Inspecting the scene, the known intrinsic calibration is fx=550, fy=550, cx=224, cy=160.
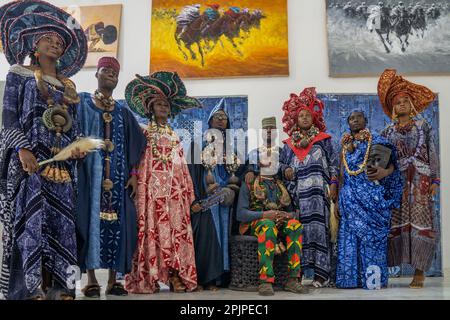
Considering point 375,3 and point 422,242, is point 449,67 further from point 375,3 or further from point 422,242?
point 422,242

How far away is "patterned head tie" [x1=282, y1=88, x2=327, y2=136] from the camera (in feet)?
19.5

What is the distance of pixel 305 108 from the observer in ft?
19.4

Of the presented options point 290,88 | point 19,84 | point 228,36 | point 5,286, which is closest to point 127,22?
point 228,36

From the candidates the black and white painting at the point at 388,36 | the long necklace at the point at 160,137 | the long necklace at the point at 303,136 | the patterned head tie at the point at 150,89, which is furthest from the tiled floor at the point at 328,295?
the black and white painting at the point at 388,36

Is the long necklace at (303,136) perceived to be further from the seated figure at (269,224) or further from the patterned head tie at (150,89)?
the patterned head tie at (150,89)

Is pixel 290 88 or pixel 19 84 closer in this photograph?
pixel 19 84

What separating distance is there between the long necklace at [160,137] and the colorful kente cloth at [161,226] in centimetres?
2

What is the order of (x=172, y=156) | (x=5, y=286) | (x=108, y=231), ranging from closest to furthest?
(x=5, y=286)
(x=108, y=231)
(x=172, y=156)

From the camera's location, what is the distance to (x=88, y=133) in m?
4.92

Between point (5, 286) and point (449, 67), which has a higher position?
point (449, 67)

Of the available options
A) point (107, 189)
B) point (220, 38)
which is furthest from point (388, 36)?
point (107, 189)

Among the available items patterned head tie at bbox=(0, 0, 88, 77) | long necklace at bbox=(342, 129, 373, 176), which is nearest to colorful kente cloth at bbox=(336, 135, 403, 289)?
long necklace at bbox=(342, 129, 373, 176)

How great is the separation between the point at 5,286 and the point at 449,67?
653 centimetres

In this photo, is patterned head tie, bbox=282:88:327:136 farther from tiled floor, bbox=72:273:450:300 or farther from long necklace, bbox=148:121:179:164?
tiled floor, bbox=72:273:450:300
